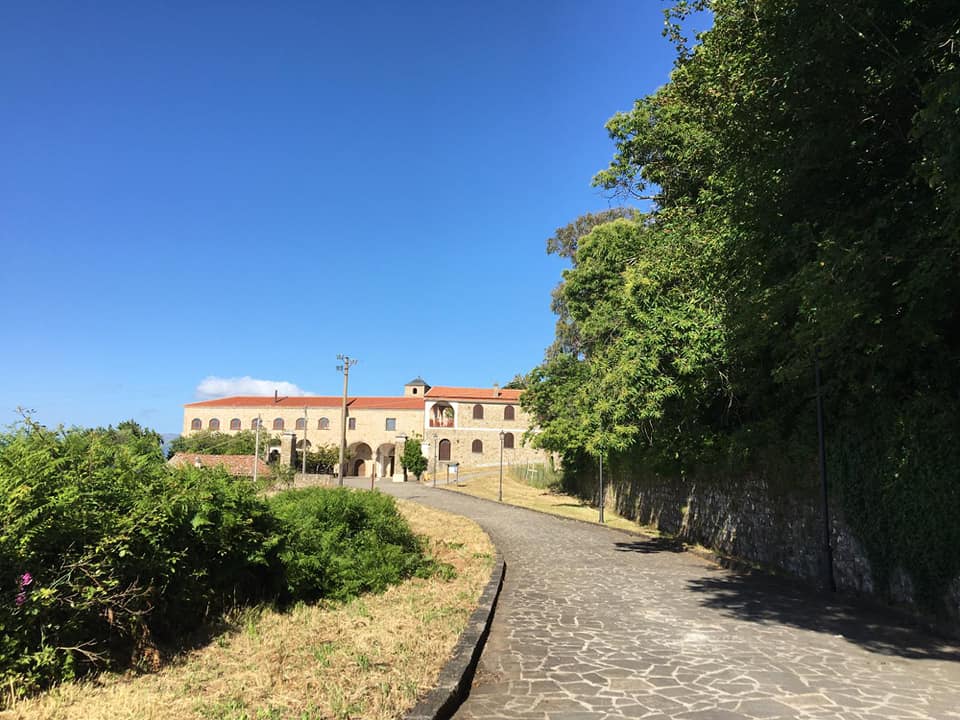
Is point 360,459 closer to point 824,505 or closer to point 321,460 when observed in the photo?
point 321,460

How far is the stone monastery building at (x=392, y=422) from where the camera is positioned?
Result: 2398 inches

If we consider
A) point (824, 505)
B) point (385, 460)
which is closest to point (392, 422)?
point (385, 460)

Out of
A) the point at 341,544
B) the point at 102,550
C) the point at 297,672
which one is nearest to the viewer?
the point at 102,550

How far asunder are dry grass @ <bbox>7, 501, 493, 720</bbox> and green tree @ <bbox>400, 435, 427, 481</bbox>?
154ft

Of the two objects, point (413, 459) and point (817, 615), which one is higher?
point (413, 459)

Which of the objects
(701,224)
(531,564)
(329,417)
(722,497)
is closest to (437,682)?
(531,564)

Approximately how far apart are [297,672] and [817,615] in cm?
680

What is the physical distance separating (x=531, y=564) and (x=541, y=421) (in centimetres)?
2292

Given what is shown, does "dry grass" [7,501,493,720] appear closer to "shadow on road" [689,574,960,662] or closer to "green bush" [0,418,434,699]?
"green bush" [0,418,434,699]

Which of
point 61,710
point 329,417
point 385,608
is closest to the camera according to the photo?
point 61,710

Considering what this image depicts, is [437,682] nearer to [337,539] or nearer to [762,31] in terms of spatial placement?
[337,539]

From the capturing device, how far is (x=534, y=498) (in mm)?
33531

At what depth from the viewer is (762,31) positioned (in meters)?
Answer: 7.45

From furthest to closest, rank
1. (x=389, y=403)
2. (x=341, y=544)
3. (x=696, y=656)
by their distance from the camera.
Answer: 1. (x=389, y=403)
2. (x=341, y=544)
3. (x=696, y=656)
